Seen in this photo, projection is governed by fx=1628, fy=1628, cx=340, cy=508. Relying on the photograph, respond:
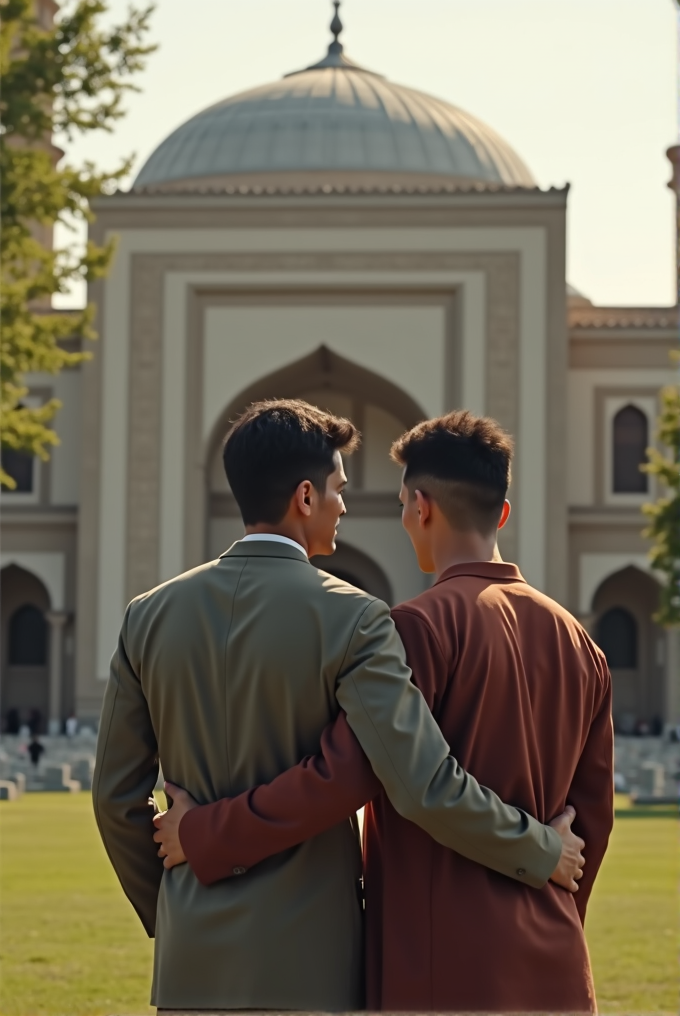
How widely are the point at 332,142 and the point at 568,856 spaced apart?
3517 centimetres

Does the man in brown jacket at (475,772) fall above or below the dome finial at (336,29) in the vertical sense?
below

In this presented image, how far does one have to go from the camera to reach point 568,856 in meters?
3.20

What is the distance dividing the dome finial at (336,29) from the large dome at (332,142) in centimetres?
311

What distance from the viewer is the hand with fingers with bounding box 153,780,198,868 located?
3.15 meters

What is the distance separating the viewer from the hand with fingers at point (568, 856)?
3.19m

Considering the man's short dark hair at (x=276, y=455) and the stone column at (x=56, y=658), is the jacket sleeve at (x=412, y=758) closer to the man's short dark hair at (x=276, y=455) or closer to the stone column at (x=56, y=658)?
the man's short dark hair at (x=276, y=455)

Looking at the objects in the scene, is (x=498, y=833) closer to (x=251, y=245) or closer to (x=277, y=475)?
(x=277, y=475)

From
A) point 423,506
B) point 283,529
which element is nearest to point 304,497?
point 283,529

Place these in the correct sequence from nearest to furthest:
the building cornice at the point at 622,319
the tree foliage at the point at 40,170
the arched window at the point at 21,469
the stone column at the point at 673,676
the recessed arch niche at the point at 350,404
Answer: the tree foliage at the point at 40,170
the recessed arch niche at the point at 350,404
the stone column at the point at 673,676
the building cornice at the point at 622,319
the arched window at the point at 21,469

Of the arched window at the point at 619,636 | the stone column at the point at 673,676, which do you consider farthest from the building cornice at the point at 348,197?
the arched window at the point at 619,636

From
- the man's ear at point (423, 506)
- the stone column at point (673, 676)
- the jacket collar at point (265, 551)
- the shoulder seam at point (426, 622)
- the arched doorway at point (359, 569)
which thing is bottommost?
the stone column at point (673, 676)

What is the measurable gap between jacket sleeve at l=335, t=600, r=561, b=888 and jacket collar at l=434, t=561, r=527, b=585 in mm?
324

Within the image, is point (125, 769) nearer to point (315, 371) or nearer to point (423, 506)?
point (423, 506)

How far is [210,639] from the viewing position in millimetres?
3162
